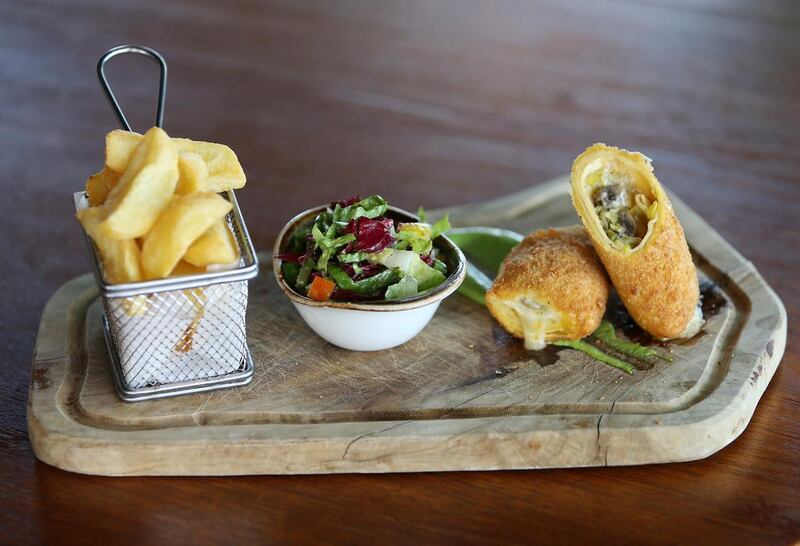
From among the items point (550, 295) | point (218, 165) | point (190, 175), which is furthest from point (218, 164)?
point (550, 295)

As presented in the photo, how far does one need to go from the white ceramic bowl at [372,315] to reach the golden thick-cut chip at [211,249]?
30cm

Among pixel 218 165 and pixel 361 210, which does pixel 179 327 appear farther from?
pixel 361 210

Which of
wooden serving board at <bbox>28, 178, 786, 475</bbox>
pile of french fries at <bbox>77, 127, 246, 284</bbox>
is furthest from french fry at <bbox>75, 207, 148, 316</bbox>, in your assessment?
wooden serving board at <bbox>28, 178, 786, 475</bbox>

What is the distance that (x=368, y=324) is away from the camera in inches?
96.9

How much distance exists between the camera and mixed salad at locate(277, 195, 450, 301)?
8.04ft

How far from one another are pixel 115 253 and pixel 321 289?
1.75 feet

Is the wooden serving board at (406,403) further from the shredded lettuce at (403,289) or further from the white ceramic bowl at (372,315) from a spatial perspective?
the shredded lettuce at (403,289)

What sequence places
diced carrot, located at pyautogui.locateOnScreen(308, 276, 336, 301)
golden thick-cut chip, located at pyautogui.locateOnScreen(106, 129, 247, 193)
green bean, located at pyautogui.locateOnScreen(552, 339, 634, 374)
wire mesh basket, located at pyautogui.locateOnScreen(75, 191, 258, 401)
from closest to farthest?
wire mesh basket, located at pyautogui.locateOnScreen(75, 191, 258, 401), golden thick-cut chip, located at pyautogui.locateOnScreen(106, 129, 247, 193), diced carrot, located at pyautogui.locateOnScreen(308, 276, 336, 301), green bean, located at pyautogui.locateOnScreen(552, 339, 634, 374)

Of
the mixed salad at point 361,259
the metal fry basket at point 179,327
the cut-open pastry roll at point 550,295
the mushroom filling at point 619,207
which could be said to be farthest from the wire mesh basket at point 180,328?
the mushroom filling at point 619,207

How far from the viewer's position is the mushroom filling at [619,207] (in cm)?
261

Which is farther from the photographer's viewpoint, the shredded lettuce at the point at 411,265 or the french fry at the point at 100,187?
the shredded lettuce at the point at 411,265

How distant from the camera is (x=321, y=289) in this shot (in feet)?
7.97

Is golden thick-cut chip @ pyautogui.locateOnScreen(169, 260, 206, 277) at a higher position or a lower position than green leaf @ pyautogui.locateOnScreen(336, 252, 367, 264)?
higher

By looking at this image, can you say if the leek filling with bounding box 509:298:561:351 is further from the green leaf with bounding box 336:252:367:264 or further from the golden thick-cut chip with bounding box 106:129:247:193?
the golden thick-cut chip with bounding box 106:129:247:193
